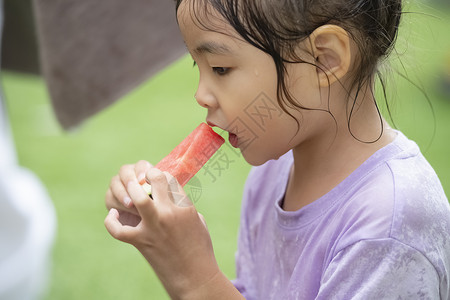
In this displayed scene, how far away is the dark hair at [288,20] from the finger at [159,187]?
0.19m

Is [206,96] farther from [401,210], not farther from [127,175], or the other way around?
[401,210]

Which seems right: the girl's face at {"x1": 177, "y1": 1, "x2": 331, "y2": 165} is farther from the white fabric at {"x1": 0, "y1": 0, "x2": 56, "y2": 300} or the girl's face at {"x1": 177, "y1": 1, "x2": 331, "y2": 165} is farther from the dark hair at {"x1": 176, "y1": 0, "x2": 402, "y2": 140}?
the white fabric at {"x1": 0, "y1": 0, "x2": 56, "y2": 300}

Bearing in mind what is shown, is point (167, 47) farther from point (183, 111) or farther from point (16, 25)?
point (183, 111)

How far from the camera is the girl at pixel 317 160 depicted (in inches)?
30.6

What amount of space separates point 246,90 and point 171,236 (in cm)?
22

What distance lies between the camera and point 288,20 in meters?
0.81

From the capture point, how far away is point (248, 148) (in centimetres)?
89

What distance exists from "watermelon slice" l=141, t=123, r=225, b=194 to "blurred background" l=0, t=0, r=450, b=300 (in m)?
0.35

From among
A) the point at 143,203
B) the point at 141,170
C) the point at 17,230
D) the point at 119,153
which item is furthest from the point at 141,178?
the point at 119,153

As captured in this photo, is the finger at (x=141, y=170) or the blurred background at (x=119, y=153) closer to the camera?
the finger at (x=141, y=170)

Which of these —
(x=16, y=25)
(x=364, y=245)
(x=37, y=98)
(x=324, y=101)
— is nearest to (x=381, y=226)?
(x=364, y=245)

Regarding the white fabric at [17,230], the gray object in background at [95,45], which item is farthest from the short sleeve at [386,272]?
the white fabric at [17,230]

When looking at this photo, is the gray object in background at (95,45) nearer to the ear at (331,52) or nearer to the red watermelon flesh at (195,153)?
the red watermelon flesh at (195,153)

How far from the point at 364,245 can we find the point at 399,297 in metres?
0.08
